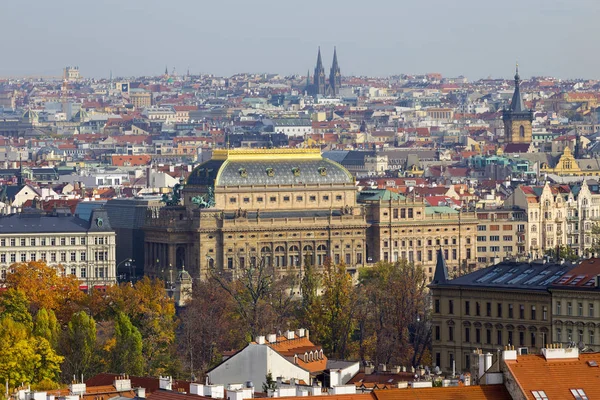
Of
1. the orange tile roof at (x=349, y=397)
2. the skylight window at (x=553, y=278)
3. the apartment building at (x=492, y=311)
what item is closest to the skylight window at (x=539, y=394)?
the orange tile roof at (x=349, y=397)

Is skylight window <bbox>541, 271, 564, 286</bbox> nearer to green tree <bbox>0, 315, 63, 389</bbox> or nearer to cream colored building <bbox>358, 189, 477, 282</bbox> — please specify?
green tree <bbox>0, 315, 63, 389</bbox>

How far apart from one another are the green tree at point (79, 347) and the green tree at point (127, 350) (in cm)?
70

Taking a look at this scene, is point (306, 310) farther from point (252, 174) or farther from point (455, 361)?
point (252, 174)

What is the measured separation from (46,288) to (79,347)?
71.5 ft

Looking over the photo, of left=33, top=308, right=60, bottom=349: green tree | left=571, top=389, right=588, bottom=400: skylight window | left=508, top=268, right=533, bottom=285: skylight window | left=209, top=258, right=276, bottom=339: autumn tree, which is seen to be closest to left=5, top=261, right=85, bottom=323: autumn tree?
left=209, top=258, right=276, bottom=339: autumn tree

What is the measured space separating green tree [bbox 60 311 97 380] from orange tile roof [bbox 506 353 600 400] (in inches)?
1175

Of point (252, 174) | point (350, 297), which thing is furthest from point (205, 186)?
point (350, 297)

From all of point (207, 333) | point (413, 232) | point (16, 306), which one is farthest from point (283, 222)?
point (207, 333)

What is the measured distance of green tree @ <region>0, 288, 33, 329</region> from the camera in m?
89.3

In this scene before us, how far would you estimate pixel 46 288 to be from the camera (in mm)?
101375

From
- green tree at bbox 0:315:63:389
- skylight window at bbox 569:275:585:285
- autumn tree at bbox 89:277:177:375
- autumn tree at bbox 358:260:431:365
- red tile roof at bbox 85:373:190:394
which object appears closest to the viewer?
red tile roof at bbox 85:373:190:394

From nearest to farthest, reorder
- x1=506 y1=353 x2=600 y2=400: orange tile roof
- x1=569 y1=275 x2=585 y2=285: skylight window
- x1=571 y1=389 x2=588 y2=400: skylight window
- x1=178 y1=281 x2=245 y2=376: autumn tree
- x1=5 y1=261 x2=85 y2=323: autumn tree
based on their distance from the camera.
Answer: x1=506 y1=353 x2=600 y2=400: orange tile roof, x1=571 y1=389 x2=588 y2=400: skylight window, x1=569 y1=275 x2=585 y2=285: skylight window, x1=178 y1=281 x2=245 y2=376: autumn tree, x1=5 y1=261 x2=85 y2=323: autumn tree

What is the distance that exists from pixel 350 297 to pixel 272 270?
22.9m

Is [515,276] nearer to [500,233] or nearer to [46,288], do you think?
[46,288]
